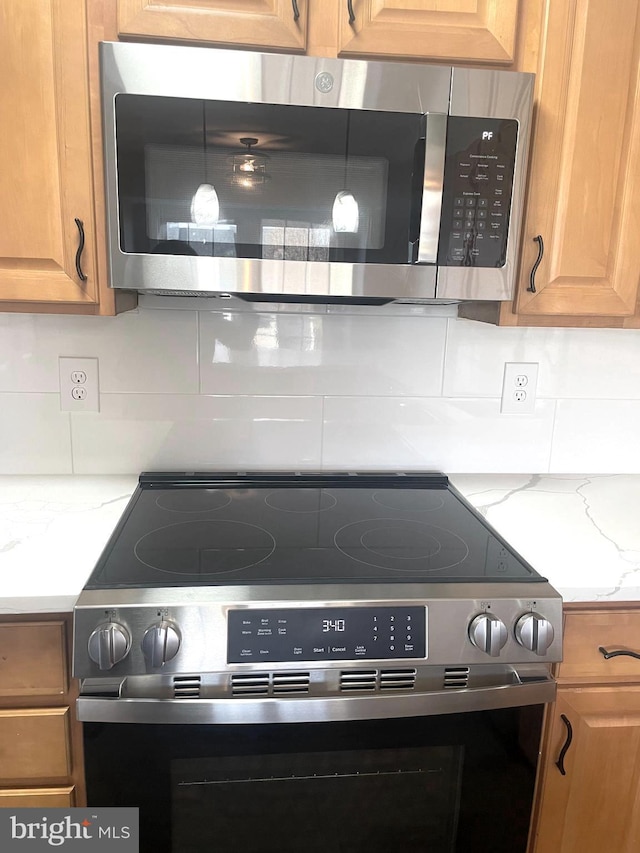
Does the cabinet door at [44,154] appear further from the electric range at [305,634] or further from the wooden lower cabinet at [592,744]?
the wooden lower cabinet at [592,744]

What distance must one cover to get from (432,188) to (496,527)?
2.16 ft

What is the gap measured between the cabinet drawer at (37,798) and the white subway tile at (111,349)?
0.81 m

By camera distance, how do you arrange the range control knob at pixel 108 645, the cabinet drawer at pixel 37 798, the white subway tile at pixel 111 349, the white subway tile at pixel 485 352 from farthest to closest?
the white subway tile at pixel 485 352 → the white subway tile at pixel 111 349 → the cabinet drawer at pixel 37 798 → the range control knob at pixel 108 645

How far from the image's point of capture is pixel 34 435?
1.49m

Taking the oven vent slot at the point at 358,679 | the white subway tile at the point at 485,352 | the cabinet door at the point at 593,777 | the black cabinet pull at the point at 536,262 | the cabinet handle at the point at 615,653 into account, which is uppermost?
the black cabinet pull at the point at 536,262

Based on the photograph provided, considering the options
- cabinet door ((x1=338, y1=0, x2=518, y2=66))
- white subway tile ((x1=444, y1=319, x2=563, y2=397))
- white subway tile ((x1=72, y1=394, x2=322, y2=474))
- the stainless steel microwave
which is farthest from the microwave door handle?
white subway tile ((x1=72, y1=394, x2=322, y2=474))

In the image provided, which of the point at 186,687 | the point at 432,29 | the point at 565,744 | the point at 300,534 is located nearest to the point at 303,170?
the point at 432,29

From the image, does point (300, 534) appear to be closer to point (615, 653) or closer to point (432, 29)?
point (615, 653)

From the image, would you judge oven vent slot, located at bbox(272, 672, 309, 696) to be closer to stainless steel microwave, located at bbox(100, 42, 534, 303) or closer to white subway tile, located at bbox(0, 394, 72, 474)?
stainless steel microwave, located at bbox(100, 42, 534, 303)

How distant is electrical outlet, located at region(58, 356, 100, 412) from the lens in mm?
1471

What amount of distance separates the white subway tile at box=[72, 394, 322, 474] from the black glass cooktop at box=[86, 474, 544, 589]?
0.20 feet

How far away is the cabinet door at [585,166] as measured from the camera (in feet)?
3.85

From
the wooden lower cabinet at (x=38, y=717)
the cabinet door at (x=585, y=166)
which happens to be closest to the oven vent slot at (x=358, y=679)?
the wooden lower cabinet at (x=38, y=717)

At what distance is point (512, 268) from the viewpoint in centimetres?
122
